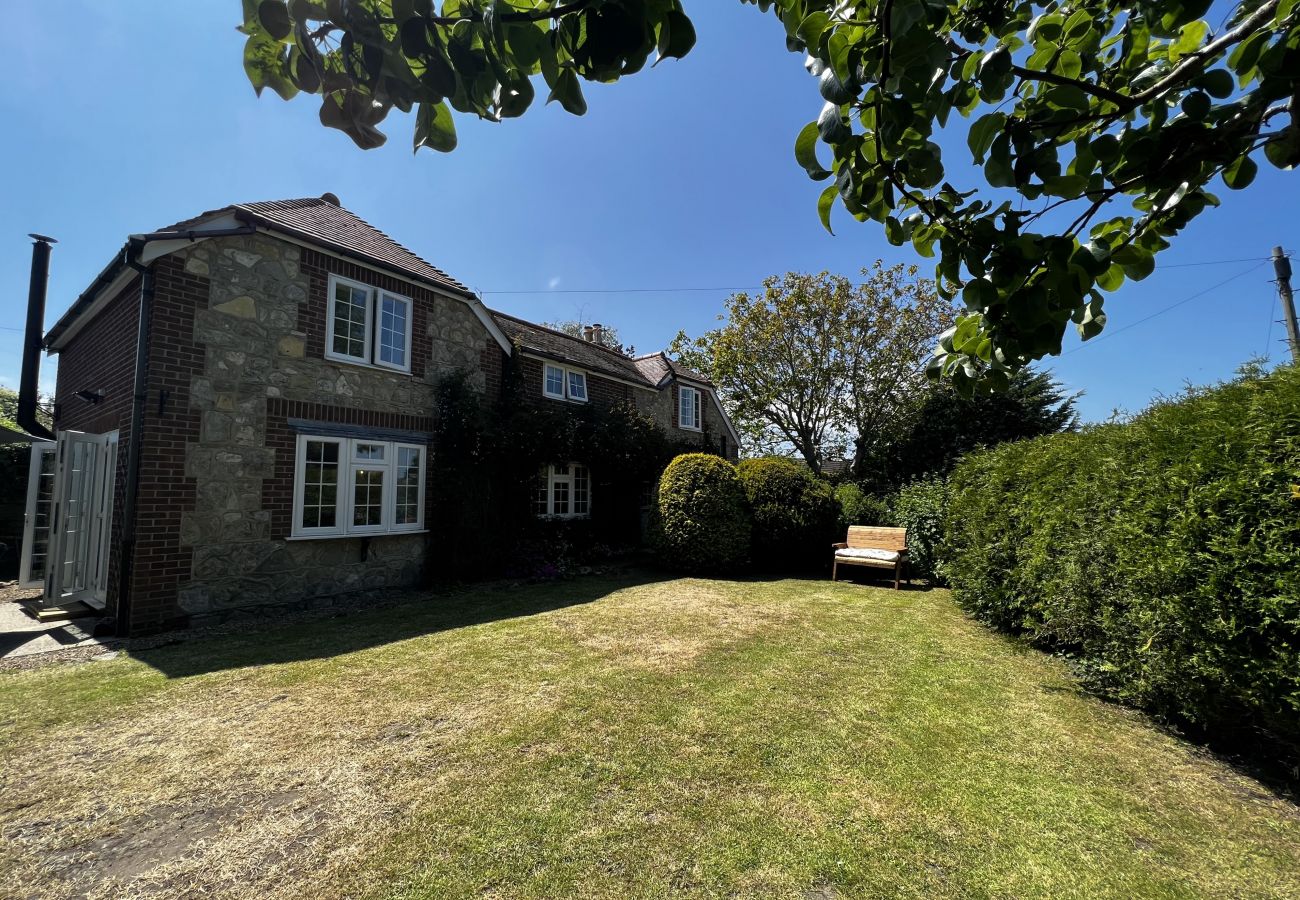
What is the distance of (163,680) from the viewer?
501 cm

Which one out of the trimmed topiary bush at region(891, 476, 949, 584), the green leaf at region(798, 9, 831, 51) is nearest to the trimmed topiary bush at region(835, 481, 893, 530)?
the trimmed topiary bush at region(891, 476, 949, 584)

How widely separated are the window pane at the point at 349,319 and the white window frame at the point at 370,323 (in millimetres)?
54

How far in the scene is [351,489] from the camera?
8867 mm

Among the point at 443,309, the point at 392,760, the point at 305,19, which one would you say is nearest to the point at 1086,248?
the point at 305,19

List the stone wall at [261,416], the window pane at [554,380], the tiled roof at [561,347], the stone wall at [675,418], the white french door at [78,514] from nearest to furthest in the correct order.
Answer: the stone wall at [261,416] < the white french door at [78,514] < the tiled roof at [561,347] < the window pane at [554,380] < the stone wall at [675,418]

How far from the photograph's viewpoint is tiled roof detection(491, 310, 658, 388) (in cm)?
1379

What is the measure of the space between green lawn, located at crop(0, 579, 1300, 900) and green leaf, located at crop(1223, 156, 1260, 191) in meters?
2.93

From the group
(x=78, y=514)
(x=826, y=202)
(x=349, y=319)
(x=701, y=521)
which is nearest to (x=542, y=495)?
(x=701, y=521)

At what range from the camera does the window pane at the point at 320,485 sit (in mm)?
8422

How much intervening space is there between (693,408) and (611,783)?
18.3 meters

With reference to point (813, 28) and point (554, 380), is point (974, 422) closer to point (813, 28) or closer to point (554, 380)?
point (554, 380)

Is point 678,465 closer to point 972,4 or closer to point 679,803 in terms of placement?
point 679,803

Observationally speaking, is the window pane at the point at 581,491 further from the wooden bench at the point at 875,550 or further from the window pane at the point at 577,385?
the wooden bench at the point at 875,550

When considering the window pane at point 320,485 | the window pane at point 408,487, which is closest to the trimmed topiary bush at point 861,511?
the window pane at point 408,487
